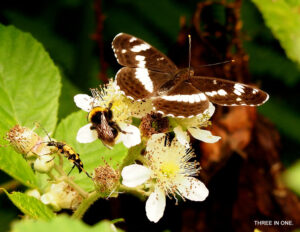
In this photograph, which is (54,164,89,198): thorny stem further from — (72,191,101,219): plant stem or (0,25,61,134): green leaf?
(0,25,61,134): green leaf

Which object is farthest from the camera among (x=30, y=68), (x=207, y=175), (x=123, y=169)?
(x=207, y=175)

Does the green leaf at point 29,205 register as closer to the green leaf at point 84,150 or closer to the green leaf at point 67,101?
the green leaf at point 84,150

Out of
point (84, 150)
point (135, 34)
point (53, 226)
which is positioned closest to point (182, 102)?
point (84, 150)

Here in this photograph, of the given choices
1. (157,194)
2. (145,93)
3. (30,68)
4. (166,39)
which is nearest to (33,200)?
(157,194)

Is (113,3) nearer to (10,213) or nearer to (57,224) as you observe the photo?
(10,213)

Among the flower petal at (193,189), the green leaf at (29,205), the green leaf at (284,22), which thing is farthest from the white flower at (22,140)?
the green leaf at (284,22)

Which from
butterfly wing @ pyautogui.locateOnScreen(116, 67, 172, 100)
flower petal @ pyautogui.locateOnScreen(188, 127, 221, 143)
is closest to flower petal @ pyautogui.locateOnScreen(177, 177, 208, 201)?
flower petal @ pyautogui.locateOnScreen(188, 127, 221, 143)

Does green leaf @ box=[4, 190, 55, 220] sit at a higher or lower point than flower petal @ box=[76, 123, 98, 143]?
lower
